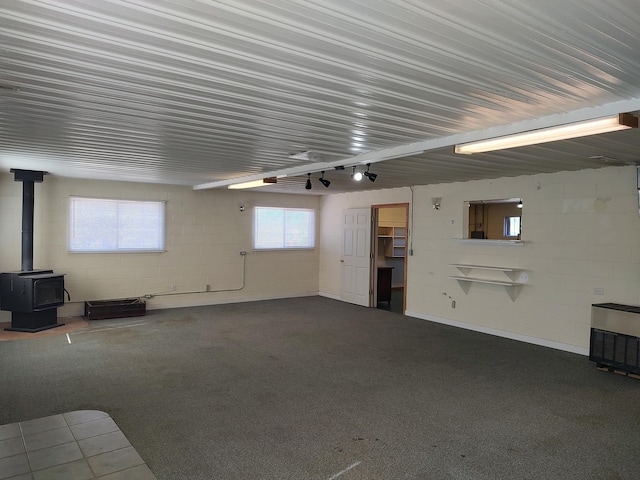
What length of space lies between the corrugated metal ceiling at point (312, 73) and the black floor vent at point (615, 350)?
76.3 inches

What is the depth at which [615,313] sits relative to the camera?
5.12m

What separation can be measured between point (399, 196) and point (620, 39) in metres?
6.25

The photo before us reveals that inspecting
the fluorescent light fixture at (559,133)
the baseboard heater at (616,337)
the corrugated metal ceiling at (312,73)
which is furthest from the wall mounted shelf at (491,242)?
the fluorescent light fixture at (559,133)

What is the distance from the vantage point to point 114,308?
727cm

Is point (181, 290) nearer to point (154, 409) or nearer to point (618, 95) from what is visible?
point (154, 409)

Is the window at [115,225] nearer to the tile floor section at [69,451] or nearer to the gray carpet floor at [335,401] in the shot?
the gray carpet floor at [335,401]

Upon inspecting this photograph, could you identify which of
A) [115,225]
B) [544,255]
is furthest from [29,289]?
[544,255]

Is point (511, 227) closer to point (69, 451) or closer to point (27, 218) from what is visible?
point (27, 218)

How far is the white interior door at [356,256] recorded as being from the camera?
8836mm

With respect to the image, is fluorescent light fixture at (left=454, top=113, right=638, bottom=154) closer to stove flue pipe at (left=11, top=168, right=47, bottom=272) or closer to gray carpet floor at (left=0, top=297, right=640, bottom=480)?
gray carpet floor at (left=0, top=297, right=640, bottom=480)

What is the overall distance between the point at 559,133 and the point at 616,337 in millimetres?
2707

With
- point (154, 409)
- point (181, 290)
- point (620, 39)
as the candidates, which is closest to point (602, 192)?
point (620, 39)

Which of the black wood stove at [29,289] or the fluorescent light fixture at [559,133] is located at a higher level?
the fluorescent light fixture at [559,133]

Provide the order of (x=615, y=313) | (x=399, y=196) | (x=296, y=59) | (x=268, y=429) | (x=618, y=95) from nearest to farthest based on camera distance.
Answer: (x=296, y=59) → (x=618, y=95) → (x=268, y=429) → (x=615, y=313) → (x=399, y=196)
